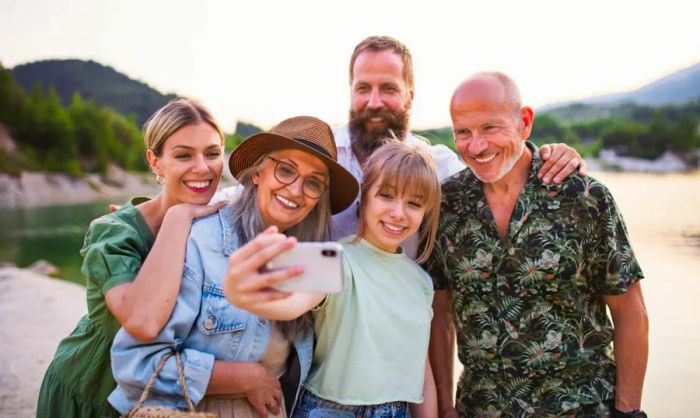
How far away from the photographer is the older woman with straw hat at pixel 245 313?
2168 millimetres

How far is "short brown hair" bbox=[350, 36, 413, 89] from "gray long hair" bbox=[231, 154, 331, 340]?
5.34 feet

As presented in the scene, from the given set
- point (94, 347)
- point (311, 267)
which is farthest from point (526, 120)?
point (94, 347)

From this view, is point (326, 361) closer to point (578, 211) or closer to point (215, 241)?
point (215, 241)

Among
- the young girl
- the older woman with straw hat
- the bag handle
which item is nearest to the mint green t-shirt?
the young girl

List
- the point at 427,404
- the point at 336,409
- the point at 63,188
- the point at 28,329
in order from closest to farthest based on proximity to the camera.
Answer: the point at 336,409 < the point at 427,404 < the point at 28,329 < the point at 63,188

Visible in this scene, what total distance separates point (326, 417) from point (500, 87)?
6.06 ft

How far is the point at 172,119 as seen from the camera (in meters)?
2.81

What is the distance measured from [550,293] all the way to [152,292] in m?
1.91

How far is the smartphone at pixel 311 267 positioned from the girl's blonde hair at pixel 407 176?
0.97m

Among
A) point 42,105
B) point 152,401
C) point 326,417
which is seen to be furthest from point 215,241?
point 42,105

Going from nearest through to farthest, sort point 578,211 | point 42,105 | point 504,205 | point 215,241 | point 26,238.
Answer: point 215,241 → point 578,211 → point 504,205 → point 26,238 → point 42,105

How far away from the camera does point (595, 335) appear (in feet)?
9.05

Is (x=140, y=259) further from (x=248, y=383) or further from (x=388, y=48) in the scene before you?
(x=388, y=48)

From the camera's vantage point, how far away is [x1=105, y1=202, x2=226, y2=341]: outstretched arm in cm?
214
